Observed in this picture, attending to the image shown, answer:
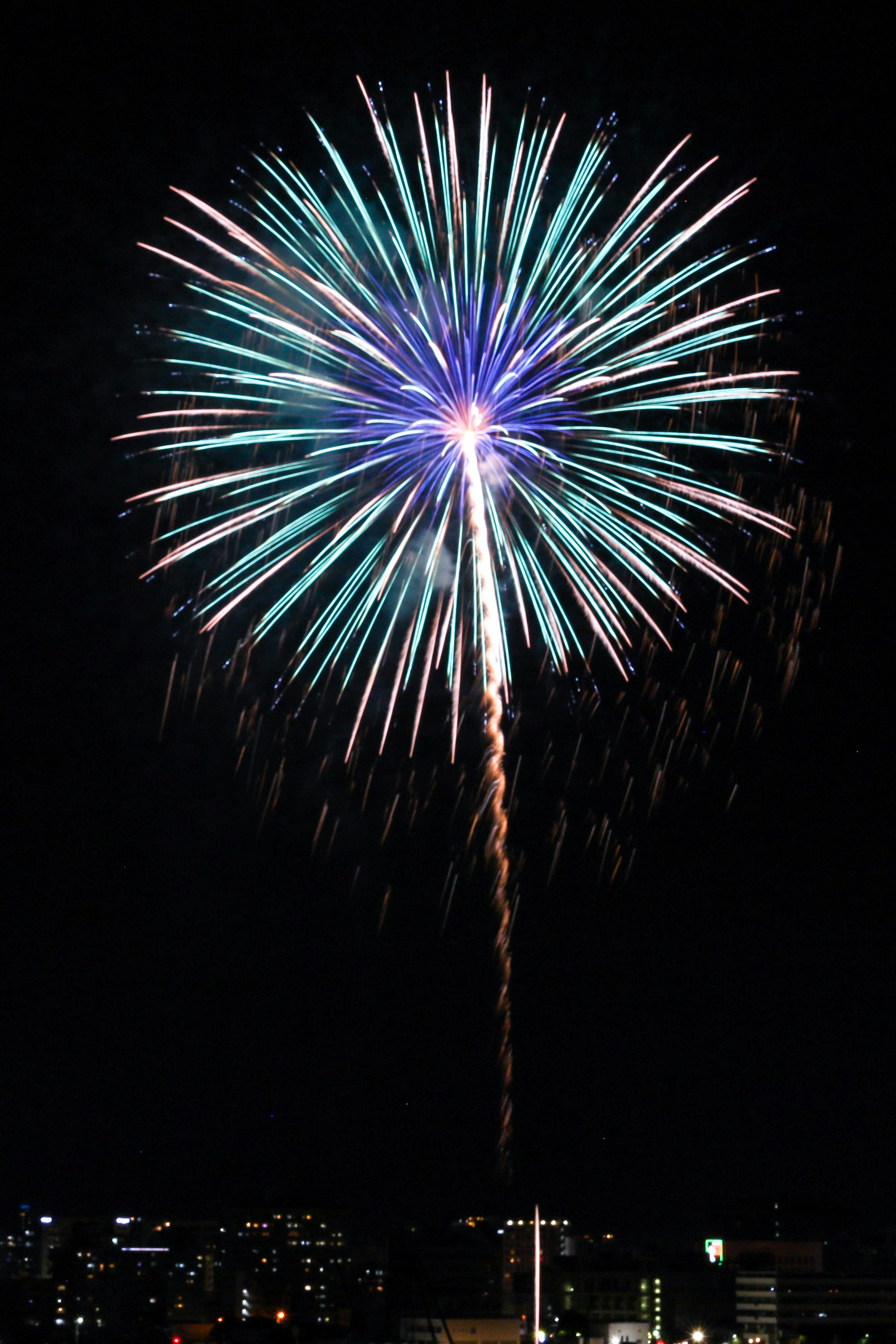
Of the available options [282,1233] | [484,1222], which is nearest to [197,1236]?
[282,1233]

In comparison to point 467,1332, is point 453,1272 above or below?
above

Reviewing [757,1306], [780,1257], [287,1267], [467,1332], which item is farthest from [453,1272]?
[467,1332]

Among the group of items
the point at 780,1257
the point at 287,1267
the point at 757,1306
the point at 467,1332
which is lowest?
the point at 467,1332

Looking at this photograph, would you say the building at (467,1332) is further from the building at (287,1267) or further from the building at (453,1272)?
the building at (287,1267)

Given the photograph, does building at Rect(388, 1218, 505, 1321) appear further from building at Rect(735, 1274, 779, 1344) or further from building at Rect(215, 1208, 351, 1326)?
building at Rect(735, 1274, 779, 1344)

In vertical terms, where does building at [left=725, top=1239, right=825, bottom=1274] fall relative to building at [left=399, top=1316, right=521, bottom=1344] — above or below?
above

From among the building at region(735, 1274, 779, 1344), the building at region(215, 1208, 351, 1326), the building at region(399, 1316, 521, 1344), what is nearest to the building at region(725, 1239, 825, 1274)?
the building at region(735, 1274, 779, 1344)

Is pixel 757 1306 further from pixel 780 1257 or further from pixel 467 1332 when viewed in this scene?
pixel 467 1332

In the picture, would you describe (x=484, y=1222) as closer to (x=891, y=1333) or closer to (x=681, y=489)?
(x=891, y=1333)

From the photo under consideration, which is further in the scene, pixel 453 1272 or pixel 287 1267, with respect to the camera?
pixel 287 1267

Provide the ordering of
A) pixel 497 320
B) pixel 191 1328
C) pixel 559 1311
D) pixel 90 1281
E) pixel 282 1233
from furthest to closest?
pixel 282 1233 < pixel 559 1311 < pixel 90 1281 < pixel 191 1328 < pixel 497 320

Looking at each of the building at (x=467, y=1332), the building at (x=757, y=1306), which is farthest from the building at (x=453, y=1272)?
the building at (x=757, y=1306)
